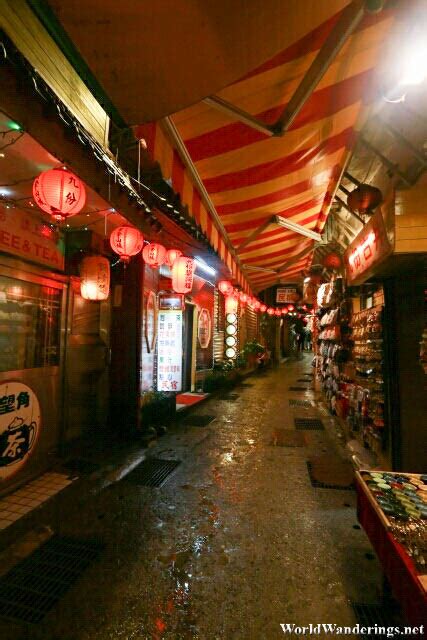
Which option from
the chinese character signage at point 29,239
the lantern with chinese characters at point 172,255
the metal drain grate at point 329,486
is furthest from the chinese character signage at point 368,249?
the chinese character signage at point 29,239

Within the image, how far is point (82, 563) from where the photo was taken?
360 cm

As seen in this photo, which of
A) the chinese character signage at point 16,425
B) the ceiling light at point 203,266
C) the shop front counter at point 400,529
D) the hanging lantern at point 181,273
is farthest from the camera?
the ceiling light at point 203,266

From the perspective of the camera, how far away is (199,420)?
988cm

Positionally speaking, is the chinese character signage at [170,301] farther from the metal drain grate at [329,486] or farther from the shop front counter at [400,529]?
the shop front counter at [400,529]

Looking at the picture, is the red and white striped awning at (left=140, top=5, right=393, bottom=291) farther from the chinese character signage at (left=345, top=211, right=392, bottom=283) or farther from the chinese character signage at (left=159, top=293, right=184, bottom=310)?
the chinese character signage at (left=159, top=293, right=184, bottom=310)

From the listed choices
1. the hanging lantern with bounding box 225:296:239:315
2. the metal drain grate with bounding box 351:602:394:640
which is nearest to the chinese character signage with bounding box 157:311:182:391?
the hanging lantern with bounding box 225:296:239:315

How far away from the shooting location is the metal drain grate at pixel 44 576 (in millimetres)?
3006

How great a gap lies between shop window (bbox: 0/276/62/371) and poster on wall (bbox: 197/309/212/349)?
7.21 m

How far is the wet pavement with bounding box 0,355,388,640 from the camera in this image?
285cm

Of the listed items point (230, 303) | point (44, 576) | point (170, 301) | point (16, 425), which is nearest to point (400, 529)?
point (44, 576)

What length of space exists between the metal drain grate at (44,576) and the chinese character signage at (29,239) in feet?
14.4

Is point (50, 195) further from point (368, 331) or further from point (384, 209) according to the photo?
point (368, 331)

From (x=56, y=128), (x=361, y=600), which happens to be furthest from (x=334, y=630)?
(x=56, y=128)

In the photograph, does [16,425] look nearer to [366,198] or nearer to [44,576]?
[44,576]
